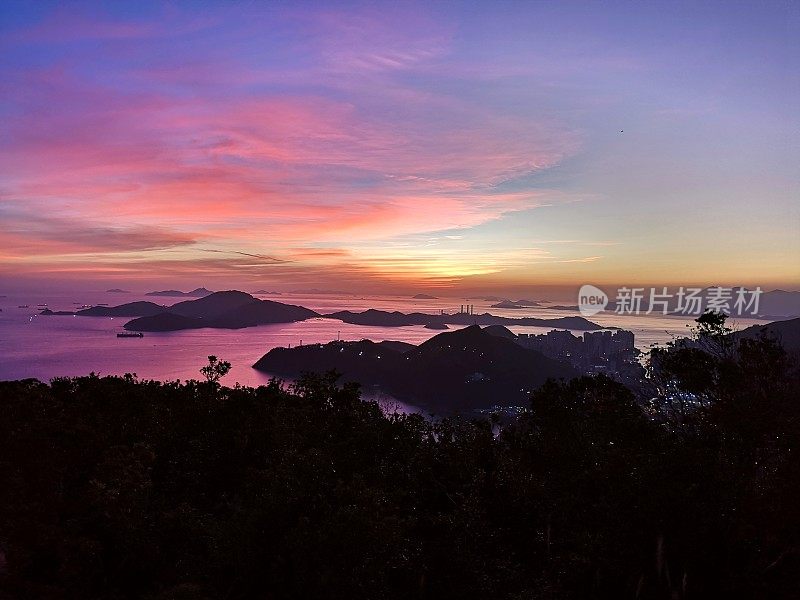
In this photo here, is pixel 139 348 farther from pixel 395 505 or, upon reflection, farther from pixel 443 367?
pixel 395 505

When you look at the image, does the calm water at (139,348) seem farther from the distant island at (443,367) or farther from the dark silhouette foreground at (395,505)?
the dark silhouette foreground at (395,505)

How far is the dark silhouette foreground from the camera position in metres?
9.05

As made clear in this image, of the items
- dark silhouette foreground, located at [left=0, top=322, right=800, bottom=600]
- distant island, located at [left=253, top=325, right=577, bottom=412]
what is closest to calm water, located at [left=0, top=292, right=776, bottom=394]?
distant island, located at [left=253, top=325, right=577, bottom=412]

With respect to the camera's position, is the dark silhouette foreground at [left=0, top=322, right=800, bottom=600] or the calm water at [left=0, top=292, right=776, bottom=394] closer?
the dark silhouette foreground at [left=0, top=322, right=800, bottom=600]

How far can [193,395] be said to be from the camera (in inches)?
757

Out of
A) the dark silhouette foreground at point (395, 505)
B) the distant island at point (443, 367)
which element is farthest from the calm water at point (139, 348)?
the dark silhouette foreground at point (395, 505)

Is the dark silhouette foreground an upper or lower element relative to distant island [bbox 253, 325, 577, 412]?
upper

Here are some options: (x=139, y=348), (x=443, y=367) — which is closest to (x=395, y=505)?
Answer: (x=443, y=367)

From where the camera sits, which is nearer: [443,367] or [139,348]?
[443,367]

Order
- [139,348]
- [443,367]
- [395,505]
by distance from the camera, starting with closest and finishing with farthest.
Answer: [395,505] → [443,367] → [139,348]

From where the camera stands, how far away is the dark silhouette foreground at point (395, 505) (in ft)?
29.7

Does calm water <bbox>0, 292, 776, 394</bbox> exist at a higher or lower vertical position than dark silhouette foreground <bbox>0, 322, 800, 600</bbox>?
lower

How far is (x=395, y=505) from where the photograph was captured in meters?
11.1

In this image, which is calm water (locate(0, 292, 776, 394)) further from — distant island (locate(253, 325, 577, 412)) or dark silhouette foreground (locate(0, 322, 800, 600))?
dark silhouette foreground (locate(0, 322, 800, 600))
